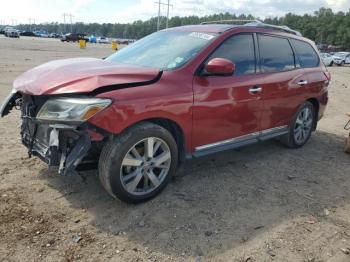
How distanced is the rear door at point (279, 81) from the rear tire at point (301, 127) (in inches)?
7.7

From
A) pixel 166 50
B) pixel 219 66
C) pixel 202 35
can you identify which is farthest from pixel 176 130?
pixel 202 35

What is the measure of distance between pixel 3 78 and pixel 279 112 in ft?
32.5

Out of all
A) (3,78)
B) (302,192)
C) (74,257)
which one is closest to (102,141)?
(74,257)

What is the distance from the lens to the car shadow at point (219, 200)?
361 cm

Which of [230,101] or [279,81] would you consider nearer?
[230,101]

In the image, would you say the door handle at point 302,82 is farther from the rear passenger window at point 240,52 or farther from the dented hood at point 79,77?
the dented hood at point 79,77

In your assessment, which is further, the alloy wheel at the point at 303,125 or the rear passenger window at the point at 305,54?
the alloy wheel at the point at 303,125

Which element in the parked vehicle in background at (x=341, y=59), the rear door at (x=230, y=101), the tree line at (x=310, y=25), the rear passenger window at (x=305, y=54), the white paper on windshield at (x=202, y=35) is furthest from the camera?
the tree line at (x=310, y=25)

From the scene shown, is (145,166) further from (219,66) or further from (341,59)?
(341,59)

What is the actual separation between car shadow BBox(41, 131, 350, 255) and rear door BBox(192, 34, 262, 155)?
19.8 inches

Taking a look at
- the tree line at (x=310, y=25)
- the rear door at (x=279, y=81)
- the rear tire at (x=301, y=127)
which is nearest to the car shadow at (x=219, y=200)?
the rear tire at (x=301, y=127)

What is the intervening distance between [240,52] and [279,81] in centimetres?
89

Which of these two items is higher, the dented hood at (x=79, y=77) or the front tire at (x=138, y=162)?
the dented hood at (x=79, y=77)

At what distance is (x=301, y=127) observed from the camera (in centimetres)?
646
